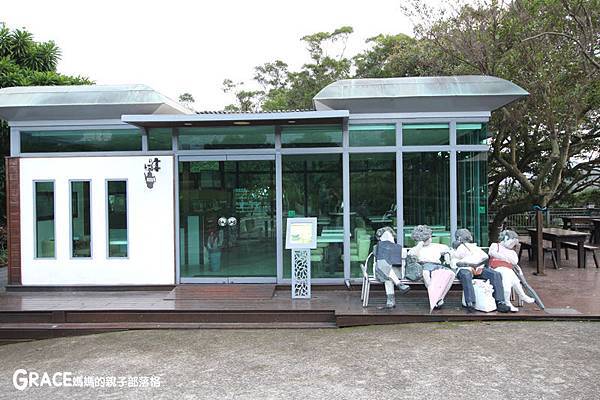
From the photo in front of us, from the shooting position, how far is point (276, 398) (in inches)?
145

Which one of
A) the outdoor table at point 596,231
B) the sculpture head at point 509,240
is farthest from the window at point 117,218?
the outdoor table at point 596,231

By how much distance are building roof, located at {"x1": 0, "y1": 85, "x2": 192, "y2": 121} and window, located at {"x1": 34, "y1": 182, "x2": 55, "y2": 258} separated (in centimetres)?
106

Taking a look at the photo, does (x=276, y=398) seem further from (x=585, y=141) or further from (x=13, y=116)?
(x=585, y=141)

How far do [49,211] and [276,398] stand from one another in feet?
16.7

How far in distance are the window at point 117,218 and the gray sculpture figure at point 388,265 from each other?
3629 millimetres

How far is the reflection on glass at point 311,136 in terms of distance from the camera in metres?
7.08

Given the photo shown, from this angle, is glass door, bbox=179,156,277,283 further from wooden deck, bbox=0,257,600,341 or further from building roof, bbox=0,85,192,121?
building roof, bbox=0,85,192,121

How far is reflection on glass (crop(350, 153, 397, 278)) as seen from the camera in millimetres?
7047

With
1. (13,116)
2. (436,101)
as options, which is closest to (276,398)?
(436,101)

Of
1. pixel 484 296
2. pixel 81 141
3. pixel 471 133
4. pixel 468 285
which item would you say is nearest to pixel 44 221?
pixel 81 141

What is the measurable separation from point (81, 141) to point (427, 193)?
197 inches

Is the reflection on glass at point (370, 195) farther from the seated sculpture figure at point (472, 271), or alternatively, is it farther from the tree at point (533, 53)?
the tree at point (533, 53)

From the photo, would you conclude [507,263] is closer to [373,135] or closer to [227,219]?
[373,135]

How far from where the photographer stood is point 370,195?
7070 mm
